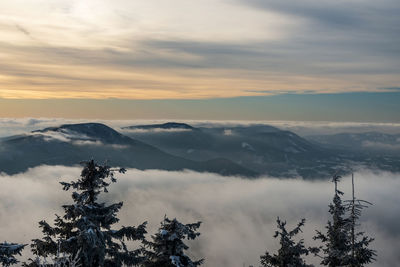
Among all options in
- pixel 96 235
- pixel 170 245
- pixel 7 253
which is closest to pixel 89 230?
pixel 96 235

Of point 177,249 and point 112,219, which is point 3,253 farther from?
point 177,249

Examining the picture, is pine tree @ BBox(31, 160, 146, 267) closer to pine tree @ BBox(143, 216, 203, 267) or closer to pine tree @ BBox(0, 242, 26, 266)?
pine tree @ BBox(0, 242, 26, 266)

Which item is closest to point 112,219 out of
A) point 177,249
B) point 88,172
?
point 88,172

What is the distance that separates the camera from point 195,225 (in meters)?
24.6

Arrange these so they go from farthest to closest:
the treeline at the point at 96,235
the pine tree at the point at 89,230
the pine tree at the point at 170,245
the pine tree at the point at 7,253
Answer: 1. the pine tree at the point at 170,245
2. the pine tree at the point at 89,230
3. the treeline at the point at 96,235
4. the pine tree at the point at 7,253

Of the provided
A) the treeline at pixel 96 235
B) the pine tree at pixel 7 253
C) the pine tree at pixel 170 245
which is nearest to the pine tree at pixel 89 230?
the treeline at pixel 96 235

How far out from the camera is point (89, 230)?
799 inches

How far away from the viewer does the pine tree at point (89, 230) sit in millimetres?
20734

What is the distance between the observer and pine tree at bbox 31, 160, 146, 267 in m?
20.7

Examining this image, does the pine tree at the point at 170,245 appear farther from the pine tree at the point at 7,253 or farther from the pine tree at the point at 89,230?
the pine tree at the point at 7,253

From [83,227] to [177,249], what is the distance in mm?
6253

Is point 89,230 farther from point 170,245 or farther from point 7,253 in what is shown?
point 170,245

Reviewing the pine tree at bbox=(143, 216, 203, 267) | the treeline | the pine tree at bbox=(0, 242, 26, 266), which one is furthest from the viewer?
the pine tree at bbox=(143, 216, 203, 267)

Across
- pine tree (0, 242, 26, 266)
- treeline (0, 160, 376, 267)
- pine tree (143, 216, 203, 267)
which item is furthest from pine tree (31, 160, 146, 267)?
pine tree (143, 216, 203, 267)
